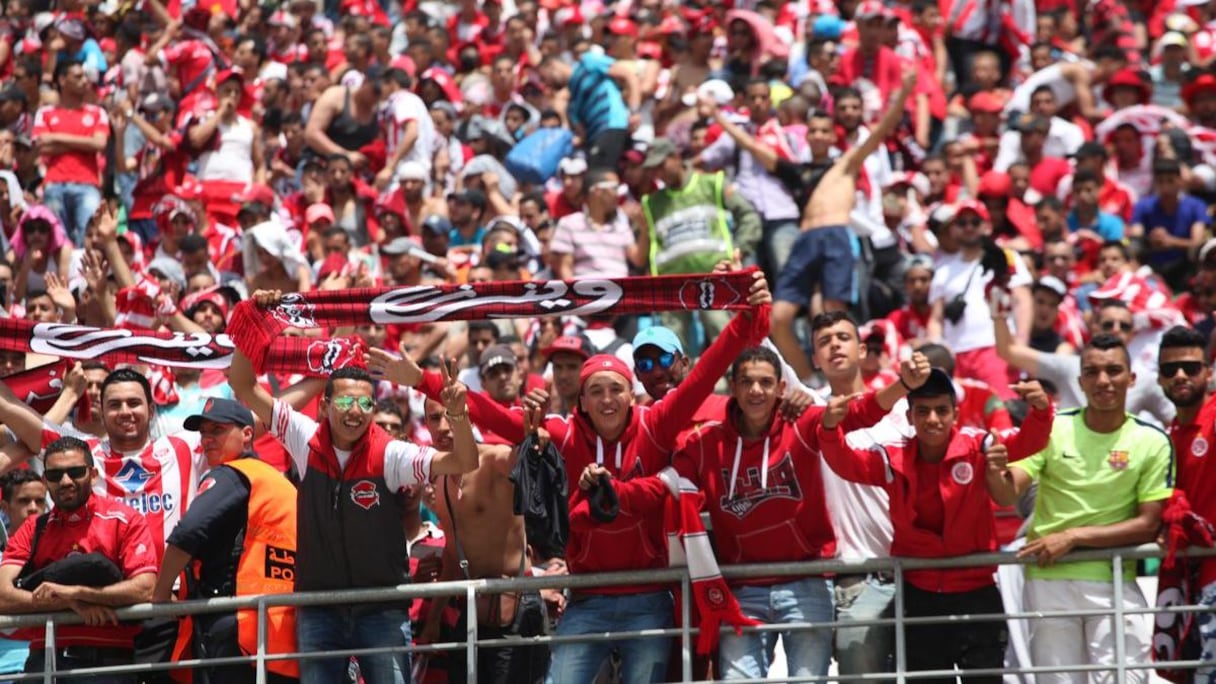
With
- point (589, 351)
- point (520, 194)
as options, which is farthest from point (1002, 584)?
point (520, 194)

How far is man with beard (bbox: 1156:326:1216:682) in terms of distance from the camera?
9.81m

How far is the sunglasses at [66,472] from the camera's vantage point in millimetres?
9977

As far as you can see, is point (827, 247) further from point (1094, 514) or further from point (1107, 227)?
point (1094, 514)

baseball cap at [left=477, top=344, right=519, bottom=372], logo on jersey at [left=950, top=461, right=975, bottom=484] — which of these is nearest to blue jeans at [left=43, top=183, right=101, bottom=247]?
baseball cap at [left=477, top=344, right=519, bottom=372]

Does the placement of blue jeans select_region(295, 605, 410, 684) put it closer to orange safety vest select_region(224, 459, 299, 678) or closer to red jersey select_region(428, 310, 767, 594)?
orange safety vest select_region(224, 459, 299, 678)

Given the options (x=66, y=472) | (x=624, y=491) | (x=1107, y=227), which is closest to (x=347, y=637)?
(x=624, y=491)

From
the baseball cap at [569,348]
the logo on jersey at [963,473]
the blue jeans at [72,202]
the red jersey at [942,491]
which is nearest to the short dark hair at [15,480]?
the baseball cap at [569,348]

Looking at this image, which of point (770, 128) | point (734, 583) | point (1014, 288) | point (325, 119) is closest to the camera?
point (734, 583)

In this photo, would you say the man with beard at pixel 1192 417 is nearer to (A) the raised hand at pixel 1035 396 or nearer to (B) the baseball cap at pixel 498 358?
(A) the raised hand at pixel 1035 396

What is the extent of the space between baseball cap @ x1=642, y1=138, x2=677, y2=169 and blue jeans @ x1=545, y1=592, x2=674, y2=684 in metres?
6.37

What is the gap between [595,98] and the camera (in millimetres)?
18766

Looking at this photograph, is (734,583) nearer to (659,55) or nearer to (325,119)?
(325,119)

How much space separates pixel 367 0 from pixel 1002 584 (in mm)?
12305

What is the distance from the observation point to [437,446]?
35.9 feet
